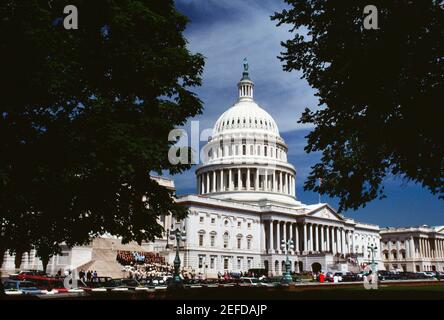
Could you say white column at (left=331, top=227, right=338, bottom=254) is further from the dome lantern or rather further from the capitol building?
the dome lantern

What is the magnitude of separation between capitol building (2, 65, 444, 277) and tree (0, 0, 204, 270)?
1967 inches

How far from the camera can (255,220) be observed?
11081cm

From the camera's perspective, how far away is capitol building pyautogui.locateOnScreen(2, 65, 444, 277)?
9775cm

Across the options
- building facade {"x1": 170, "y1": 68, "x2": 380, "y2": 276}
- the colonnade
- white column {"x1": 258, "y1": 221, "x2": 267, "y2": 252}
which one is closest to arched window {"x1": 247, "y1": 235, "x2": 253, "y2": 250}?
building facade {"x1": 170, "y1": 68, "x2": 380, "y2": 276}

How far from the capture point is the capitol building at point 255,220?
97750mm

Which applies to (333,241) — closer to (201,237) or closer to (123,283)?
(201,237)

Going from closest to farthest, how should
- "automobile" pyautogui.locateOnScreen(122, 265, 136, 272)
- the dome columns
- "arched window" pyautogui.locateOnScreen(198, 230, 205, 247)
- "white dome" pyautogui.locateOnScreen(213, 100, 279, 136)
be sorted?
"automobile" pyautogui.locateOnScreen(122, 265, 136, 272)
"arched window" pyautogui.locateOnScreen(198, 230, 205, 247)
the dome columns
"white dome" pyautogui.locateOnScreen(213, 100, 279, 136)

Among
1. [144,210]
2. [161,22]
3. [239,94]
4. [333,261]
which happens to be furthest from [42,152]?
[239,94]

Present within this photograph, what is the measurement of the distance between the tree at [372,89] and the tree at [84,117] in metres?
6.92

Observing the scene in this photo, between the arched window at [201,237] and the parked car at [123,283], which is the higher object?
the arched window at [201,237]

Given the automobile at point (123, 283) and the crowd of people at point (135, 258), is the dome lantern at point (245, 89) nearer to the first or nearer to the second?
the crowd of people at point (135, 258)

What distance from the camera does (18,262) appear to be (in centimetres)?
6850

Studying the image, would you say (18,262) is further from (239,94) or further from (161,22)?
Answer: (239,94)

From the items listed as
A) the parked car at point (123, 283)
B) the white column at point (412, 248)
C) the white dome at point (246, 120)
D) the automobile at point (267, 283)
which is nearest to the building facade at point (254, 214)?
the white dome at point (246, 120)
